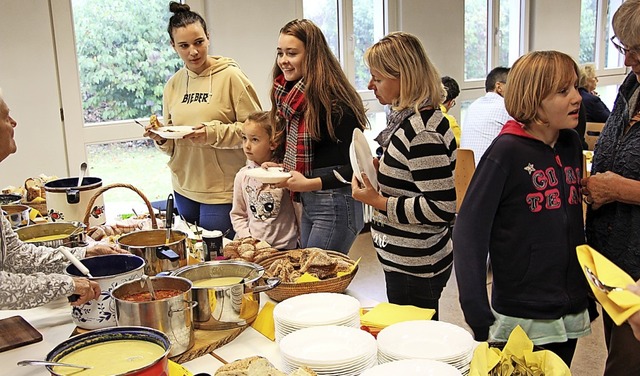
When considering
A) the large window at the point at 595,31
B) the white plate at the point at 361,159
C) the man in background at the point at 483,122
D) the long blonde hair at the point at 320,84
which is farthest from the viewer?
the large window at the point at 595,31

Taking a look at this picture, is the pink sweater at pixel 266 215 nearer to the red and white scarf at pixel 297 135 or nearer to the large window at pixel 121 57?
the red and white scarf at pixel 297 135

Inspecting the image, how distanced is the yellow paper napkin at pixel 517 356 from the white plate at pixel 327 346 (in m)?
0.21

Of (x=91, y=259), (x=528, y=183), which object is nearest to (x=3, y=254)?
(x=91, y=259)

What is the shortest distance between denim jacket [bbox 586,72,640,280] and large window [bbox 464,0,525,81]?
4604 millimetres

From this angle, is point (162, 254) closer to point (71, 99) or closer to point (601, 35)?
point (71, 99)

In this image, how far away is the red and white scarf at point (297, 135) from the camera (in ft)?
7.72

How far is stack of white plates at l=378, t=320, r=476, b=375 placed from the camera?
123 centimetres

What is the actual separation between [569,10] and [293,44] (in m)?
5.75

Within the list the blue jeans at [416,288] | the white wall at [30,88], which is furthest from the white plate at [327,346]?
the white wall at [30,88]

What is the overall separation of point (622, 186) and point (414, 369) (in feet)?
2.88

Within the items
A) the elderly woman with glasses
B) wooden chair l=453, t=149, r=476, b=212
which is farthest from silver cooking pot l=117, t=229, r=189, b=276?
wooden chair l=453, t=149, r=476, b=212

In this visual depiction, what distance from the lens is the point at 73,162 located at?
422cm

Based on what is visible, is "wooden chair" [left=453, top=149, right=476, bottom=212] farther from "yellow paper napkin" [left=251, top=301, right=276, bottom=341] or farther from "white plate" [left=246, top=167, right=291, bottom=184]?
"yellow paper napkin" [left=251, top=301, right=276, bottom=341]

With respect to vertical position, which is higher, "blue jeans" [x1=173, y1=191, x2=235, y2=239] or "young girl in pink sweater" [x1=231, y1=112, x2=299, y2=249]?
"young girl in pink sweater" [x1=231, y1=112, x2=299, y2=249]
